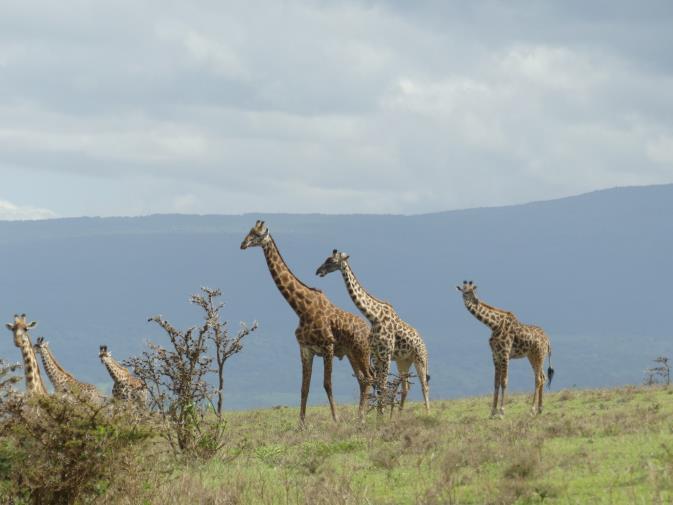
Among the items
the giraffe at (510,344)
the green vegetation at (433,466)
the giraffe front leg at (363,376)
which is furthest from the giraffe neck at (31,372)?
the giraffe at (510,344)

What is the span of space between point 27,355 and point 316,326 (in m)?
5.71

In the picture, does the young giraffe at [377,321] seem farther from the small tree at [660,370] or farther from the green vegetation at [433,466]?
the small tree at [660,370]

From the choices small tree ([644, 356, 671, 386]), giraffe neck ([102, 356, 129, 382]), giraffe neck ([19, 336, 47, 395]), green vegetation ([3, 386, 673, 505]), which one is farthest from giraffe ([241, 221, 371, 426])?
small tree ([644, 356, 671, 386])

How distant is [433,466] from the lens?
1455cm

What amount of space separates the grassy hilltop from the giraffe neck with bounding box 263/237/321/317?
2628 mm

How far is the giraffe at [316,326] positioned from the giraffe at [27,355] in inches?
184

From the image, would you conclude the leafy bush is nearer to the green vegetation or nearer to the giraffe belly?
the green vegetation

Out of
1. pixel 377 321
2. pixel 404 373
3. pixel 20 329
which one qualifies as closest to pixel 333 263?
pixel 377 321

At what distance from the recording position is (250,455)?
17188 millimetres

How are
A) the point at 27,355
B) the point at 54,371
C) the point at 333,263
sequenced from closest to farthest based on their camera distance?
the point at 27,355 < the point at 333,263 < the point at 54,371

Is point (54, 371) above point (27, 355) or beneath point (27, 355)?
beneath

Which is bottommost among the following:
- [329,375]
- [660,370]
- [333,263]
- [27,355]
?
[660,370]

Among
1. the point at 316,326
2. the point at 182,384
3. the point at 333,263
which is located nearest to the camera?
the point at 182,384

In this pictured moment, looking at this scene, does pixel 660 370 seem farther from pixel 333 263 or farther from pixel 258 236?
pixel 258 236
